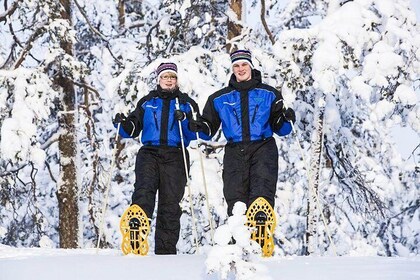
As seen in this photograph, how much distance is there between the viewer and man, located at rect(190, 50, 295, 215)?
5.89 m

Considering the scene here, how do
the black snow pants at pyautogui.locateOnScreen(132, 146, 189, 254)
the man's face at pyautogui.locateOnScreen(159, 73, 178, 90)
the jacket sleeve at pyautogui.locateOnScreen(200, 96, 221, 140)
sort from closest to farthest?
the jacket sleeve at pyautogui.locateOnScreen(200, 96, 221, 140), the black snow pants at pyautogui.locateOnScreen(132, 146, 189, 254), the man's face at pyautogui.locateOnScreen(159, 73, 178, 90)

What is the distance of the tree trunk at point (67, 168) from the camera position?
11.2 metres

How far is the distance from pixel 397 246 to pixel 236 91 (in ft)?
34.3

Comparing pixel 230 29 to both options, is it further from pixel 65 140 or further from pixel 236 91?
pixel 236 91

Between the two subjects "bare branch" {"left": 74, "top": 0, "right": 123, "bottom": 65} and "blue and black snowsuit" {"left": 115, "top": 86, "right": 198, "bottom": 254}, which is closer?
"blue and black snowsuit" {"left": 115, "top": 86, "right": 198, "bottom": 254}

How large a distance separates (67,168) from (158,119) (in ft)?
17.5

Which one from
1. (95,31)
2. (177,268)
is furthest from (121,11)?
(177,268)

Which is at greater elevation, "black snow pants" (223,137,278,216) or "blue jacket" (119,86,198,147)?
"blue jacket" (119,86,198,147)

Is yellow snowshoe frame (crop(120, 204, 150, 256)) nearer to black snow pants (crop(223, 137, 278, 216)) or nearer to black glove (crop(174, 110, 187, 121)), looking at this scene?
black snow pants (crop(223, 137, 278, 216))

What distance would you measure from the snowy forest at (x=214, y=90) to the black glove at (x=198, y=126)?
142 centimetres

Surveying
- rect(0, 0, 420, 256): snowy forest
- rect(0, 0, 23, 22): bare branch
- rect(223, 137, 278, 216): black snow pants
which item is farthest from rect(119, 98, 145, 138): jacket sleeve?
rect(0, 0, 23, 22): bare branch

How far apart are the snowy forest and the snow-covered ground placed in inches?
77.9

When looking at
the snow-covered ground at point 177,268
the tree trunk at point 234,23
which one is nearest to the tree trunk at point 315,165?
the tree trunk at point 234,23

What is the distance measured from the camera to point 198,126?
6.10 metres
